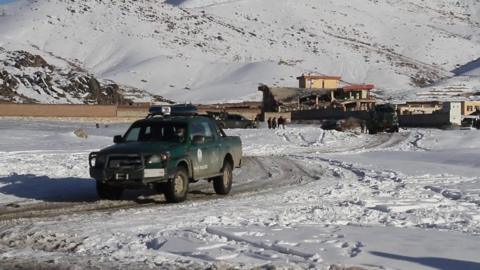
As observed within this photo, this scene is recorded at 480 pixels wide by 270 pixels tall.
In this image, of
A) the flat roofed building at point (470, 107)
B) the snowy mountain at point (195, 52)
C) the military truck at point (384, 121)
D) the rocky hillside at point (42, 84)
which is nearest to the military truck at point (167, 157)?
the military truck at point (384, 121)

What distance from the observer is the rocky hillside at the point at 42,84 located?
85875 mm

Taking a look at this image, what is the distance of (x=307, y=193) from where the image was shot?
1734cm

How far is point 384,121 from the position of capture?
182 ft

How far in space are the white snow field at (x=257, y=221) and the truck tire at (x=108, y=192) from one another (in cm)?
27

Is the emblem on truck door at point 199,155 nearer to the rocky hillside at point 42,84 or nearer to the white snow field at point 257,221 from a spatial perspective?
the white snow field at point 257,221

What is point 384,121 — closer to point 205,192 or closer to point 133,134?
point 205,192

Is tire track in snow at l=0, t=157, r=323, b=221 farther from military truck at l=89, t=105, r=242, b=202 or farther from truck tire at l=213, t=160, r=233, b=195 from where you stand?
military truck at l=89, t=105, r=242, b=202

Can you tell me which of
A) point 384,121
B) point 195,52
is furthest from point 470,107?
point 195,52

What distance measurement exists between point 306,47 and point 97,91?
299 feet

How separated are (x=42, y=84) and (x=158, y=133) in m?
75.7

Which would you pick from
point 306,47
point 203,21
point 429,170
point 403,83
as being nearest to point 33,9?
point 203,21

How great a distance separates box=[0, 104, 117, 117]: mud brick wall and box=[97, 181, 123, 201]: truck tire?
53.9m

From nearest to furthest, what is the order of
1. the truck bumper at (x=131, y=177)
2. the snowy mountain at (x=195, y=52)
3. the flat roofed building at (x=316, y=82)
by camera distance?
the truck bumper at (x=131, y=177) < the flat roofed building at (x=316, y=82) < the snowy mountain at (x=195, y=52)

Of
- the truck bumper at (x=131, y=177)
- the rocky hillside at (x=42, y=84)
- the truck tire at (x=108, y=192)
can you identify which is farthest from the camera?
the rocky hillside at (x=42, y=84)
